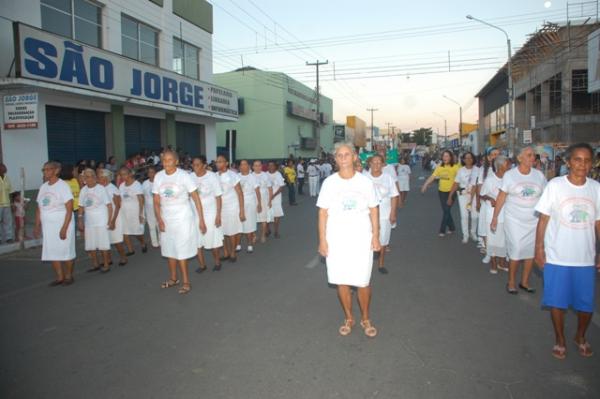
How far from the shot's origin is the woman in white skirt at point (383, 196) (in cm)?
734

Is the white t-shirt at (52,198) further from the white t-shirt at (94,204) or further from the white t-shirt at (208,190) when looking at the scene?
the white t-shirt at (208,190)

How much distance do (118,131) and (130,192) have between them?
26.2 ft

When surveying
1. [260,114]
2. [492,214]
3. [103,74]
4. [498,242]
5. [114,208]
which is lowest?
[498,242]

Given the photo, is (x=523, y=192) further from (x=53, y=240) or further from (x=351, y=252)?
(x=53, y=240)

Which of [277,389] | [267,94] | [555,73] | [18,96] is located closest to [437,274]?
[277,389]

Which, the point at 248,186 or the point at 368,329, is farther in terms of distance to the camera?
the point at 248,186

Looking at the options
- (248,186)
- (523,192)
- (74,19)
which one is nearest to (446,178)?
(248,186)

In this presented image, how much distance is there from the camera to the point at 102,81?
1407 cm

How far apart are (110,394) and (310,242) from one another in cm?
684

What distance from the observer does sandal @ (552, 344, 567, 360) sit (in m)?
3.98

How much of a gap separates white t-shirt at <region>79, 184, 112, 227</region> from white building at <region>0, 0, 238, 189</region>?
13.9 ft

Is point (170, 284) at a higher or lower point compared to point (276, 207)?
lower

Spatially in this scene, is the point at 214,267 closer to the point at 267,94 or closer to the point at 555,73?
the point at 555,73

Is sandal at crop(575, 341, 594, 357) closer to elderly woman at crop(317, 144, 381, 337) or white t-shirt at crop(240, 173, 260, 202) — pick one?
elderly woman at crop(317, 144, 381, 337)
